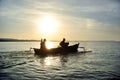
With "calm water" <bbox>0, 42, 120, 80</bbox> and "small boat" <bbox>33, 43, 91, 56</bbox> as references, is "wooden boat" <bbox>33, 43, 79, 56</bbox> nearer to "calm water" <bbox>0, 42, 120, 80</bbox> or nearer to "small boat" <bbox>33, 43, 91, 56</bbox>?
"small boat" <bbox>33, 43, 91, 56</bbox>

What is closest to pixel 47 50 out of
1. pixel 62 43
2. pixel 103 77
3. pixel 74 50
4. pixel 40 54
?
pixel 40 54

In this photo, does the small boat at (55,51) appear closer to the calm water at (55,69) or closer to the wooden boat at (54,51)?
the wooden boat at (54,51)

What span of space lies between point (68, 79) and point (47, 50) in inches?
861

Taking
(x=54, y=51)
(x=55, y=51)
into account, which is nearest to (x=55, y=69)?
(x=54, y=51)

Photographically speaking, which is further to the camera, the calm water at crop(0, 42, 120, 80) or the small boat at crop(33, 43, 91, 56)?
the small boat at crop(33, 43, 91, 56)

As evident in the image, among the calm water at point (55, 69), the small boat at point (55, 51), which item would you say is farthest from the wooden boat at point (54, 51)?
the calm water at point (55, 69)

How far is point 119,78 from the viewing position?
56.5 ft

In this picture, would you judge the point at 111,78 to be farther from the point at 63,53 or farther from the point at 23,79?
the point at 63,53

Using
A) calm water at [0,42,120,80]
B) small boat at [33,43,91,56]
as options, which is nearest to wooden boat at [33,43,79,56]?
small boat at [33,43,91,56]

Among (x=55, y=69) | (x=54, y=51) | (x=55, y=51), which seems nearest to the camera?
(x=55, y=69)

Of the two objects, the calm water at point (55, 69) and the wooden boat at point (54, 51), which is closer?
the calm water at point (55, 69)

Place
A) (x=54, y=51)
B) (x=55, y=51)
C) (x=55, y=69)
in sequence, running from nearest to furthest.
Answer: (x=55, y=69) → (x=54, y=51) → (x=55, y=51)

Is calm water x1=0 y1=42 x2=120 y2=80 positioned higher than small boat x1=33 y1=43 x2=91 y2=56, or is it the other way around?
small boat x1=33 y1=43 x2=91 y2=56

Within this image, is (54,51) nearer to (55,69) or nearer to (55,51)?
(55,51)
